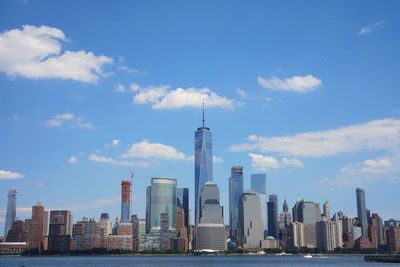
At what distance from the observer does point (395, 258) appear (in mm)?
192750

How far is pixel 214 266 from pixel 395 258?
65.1m

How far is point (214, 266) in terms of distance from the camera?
186 metres
